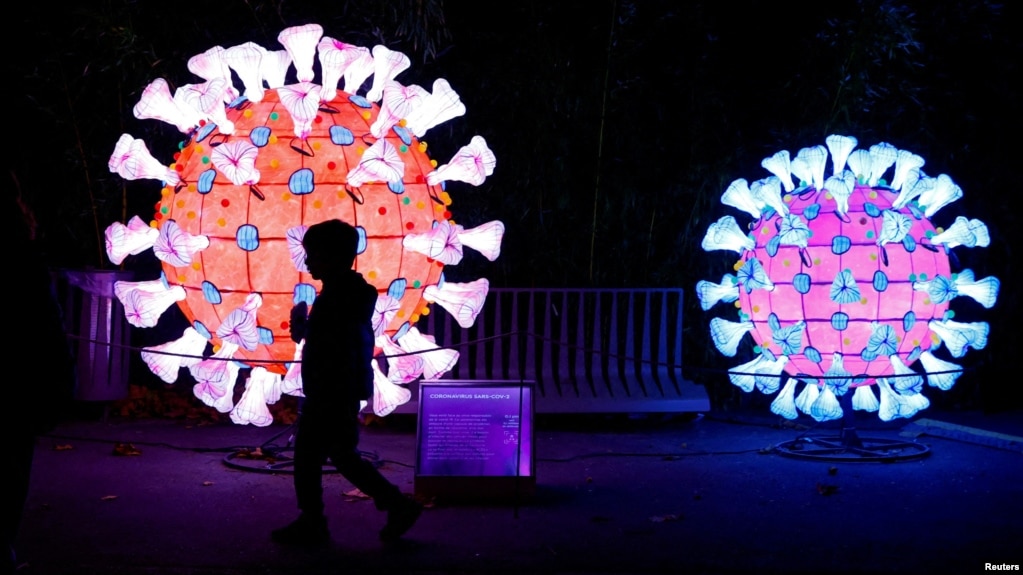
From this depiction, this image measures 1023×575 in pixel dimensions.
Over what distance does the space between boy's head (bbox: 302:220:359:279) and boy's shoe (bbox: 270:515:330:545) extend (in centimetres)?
124

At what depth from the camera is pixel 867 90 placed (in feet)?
36.3

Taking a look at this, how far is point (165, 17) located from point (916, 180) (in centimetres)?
644

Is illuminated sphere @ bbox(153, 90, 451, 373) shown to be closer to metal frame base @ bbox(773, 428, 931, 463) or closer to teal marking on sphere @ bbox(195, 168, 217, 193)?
teal marking on sphere @ bbox(195, 168, 217, 193)

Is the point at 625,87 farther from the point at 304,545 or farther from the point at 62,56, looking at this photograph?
the point at 304,545

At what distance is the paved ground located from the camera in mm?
5848

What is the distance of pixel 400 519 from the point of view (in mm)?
6184

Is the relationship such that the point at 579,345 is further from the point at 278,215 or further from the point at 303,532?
the point at 303,532

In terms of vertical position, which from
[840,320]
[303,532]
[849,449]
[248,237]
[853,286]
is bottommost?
[303,532]

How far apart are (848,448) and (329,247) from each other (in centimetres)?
432

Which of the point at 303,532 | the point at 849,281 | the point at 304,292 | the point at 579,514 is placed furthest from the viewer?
the point at 849,281

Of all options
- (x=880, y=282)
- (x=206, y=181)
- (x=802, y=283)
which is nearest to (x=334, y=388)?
(x=206, y=181)

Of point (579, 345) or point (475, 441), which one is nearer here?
point (475, 441)

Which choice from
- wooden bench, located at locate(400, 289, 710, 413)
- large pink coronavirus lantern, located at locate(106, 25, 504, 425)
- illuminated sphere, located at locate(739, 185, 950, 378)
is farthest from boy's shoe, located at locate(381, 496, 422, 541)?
wooden bench, located at locate(400, 289, 710, 413)

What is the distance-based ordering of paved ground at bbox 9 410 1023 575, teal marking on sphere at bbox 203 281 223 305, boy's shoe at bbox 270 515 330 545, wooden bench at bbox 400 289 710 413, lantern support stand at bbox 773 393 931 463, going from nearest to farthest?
paved ground at bbox 9 410 1023 575, boy's shoe at bbox 270 515 330 545, teal marking on sphere at bbox 203 281 223 305, lantern support stand at bbox 773 393 931 463, wooden bench at bbox 400 289 710 413
